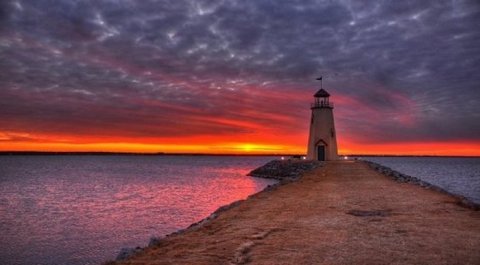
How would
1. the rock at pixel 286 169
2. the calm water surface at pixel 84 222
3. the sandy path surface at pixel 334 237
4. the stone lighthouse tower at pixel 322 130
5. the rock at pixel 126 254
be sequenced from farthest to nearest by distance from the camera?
the stone lighthouse tower at pixel 322 130 → the rock at pixel 286 169 → the calm water surface at pixel 84 222 → the rock at pixel 126 254 → the sandy path surface at pixel 334 237

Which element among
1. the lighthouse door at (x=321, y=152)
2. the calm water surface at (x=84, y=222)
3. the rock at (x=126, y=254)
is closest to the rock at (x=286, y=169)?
the lighthouse door at (x=321, y=152)

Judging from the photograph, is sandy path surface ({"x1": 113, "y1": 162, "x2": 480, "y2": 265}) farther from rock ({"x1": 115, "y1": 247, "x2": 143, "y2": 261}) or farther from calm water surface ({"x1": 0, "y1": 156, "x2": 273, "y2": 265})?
calm water surface ({"x1": 0, "y1": 156, "x2": 273, "y2": 265})

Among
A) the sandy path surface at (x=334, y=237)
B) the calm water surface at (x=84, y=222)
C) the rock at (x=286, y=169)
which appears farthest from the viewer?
the rock at (x=286, y=169)

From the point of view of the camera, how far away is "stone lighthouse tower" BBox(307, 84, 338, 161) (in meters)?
55.3

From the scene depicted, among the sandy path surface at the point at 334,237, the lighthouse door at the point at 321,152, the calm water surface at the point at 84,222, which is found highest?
the lighthouse door at the point at 321,152

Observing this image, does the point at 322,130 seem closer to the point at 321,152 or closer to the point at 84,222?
the point at 321,152

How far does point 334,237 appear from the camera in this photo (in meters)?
10.3

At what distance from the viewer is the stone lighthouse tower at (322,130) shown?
5528 centimetres

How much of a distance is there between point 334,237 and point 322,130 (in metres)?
45.9

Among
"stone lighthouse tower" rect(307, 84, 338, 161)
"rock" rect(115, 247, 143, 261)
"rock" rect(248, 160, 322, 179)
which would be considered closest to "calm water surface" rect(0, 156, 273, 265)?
"rock" rect(115, 247, 143, 261)

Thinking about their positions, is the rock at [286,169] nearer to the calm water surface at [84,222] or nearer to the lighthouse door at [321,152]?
the lighthouse door at [321,152]

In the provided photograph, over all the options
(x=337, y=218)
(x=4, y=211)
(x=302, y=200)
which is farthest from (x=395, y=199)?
(x=4, y=211)

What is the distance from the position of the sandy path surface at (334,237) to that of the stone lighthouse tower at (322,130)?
128 ft

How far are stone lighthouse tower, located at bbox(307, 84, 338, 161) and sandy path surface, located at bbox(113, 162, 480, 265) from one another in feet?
128
